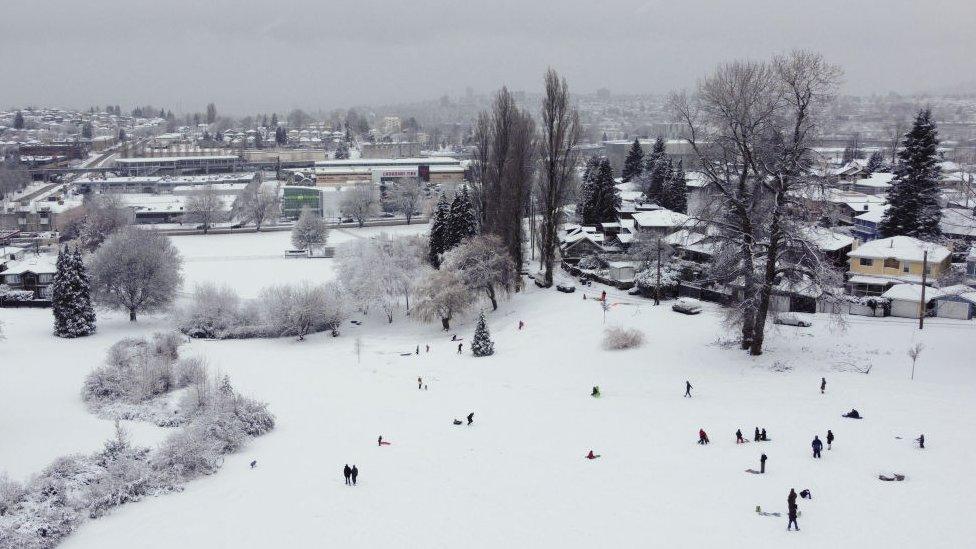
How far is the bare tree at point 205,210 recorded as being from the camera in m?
79.4

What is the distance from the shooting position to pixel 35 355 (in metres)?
35.9

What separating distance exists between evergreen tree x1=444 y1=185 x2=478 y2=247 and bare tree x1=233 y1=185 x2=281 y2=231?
41252mm

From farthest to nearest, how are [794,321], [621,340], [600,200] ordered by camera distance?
[600,200] → [794,321] → [621,340]

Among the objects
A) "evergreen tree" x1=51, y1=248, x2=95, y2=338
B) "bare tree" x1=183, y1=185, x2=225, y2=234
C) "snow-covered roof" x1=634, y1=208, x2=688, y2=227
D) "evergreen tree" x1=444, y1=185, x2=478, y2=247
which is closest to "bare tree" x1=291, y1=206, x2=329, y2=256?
"bare tree" x1=183, y1=185, x2=225, y2=234

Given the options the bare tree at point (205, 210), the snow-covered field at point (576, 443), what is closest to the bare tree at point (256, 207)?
the bare tree at point (205, 210)

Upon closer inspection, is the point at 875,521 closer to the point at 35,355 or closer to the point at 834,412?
the point at 834,412

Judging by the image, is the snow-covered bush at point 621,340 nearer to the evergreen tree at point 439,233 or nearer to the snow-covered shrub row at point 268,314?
the snow-covered shrub row at point 268,314

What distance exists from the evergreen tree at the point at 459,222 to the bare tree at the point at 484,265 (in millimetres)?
4612

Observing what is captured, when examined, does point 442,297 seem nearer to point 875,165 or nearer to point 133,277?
point 133,277

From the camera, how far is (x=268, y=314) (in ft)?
136

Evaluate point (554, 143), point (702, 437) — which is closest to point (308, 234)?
point (554, 143)

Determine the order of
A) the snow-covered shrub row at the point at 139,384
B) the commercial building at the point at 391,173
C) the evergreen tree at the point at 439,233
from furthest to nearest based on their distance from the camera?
1. the commercial building at the point at 391,173
2. the evergreen tree at the point at 439,233
3. the snow-covered shrub row at the point at 139,384

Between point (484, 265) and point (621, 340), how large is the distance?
1212cm

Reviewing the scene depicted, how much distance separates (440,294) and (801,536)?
25.8 m
